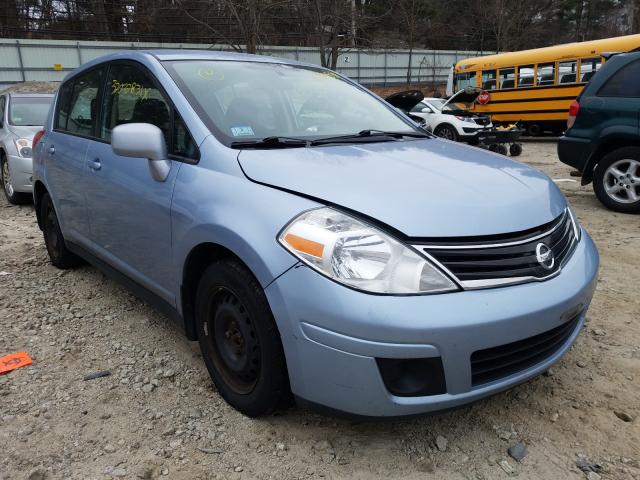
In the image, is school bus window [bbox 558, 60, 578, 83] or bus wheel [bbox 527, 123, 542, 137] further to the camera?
bus wheel [bbox 527, 123, 542, 137]

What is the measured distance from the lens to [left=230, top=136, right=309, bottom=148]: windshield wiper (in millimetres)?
2420

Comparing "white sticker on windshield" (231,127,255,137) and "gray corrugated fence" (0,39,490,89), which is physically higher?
"gray corrugated fence" (0,39,490,89)

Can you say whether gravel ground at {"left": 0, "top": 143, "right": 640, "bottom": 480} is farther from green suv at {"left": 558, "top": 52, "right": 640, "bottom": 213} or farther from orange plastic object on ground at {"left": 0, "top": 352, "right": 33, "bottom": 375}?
green suv at {"left": 558, "top": 52, "right": 640, "bottom": 213}

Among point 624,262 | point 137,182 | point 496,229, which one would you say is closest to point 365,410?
point 496,229

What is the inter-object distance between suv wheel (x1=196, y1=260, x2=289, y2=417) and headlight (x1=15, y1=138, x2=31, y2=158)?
17.9ft

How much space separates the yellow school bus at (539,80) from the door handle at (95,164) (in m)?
13.6

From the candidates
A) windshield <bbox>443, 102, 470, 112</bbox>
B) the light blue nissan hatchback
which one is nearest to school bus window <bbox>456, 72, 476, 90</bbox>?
windshield <bbox>443, 102, 470, 112</bbox>

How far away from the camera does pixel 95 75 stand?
3545 millimetres

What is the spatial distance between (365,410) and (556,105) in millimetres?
15072

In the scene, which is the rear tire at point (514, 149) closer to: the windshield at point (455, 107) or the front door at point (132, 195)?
the windshield at point (455, 107)

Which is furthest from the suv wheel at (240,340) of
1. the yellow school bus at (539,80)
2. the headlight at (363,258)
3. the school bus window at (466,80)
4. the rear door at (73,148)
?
the school bus window at (466,80)

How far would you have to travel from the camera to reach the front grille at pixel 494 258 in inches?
74.2

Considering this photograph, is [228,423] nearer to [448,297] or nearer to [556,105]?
[448,297]

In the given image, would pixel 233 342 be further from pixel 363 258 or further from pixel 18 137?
pixel 18 137
